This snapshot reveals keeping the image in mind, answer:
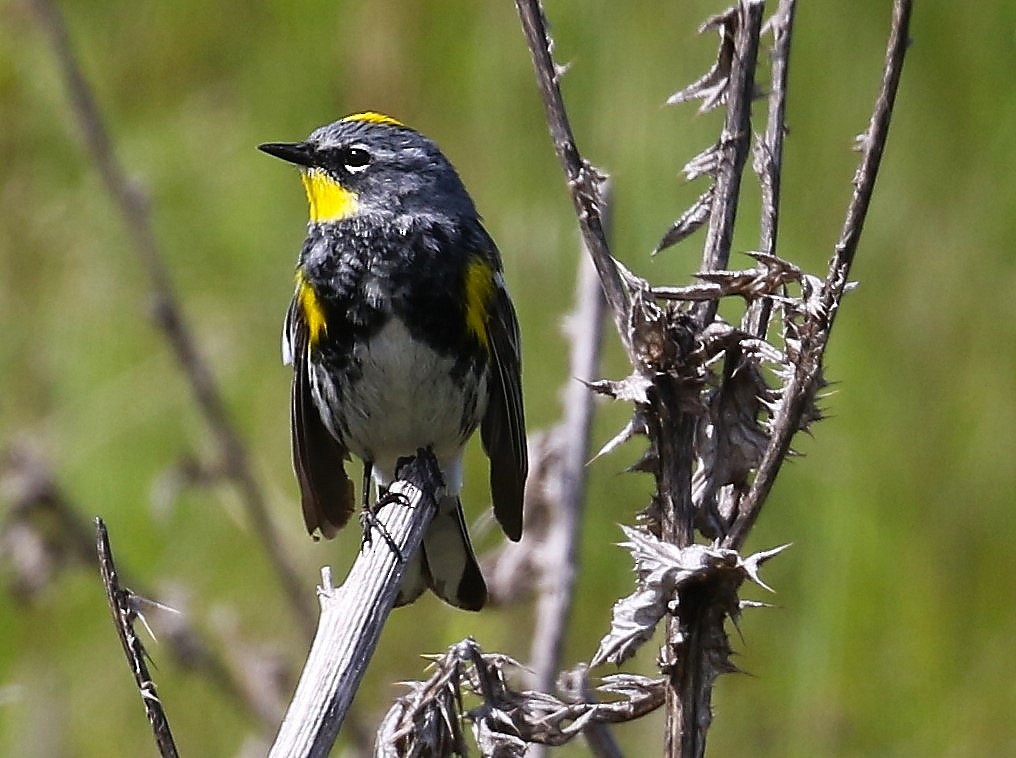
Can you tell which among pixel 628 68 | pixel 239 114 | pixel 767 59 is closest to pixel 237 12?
pixel 239 114

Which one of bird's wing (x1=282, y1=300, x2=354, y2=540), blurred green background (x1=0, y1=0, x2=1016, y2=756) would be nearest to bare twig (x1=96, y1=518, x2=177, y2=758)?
bird's wing (x1=282, y1=300, x2=354, y2=540)

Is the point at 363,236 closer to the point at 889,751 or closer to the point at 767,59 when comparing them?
the point at 767,59

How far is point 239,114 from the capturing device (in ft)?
17.6

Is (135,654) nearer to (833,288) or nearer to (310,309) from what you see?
(833,288)

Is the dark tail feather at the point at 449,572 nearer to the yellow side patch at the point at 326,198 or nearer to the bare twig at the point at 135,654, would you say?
the yellow side patch at the point at 326,198

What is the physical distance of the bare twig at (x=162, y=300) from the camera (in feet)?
10.9

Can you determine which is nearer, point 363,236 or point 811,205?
point 363,236

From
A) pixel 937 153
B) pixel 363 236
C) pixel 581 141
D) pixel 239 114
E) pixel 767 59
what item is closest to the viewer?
pixel 767 59

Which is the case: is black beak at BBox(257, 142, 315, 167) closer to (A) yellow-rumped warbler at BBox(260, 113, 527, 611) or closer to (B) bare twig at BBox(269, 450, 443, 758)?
(A) yellow-rumped warbler at BBox(260, 113, 527, 611)

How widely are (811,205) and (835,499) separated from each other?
80cm

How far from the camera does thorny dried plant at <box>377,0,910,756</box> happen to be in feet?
5.34

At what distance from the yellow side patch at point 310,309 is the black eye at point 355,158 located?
35cm

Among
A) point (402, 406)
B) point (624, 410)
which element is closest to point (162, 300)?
point (402, 406)

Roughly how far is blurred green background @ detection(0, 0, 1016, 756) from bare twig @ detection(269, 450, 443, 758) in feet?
5.86
